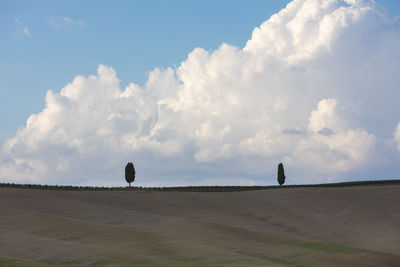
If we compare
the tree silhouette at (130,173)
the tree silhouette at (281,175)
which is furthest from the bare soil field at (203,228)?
the tree silhouette at (281,175)

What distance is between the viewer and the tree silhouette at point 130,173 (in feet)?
225

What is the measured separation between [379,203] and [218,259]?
2681 cm

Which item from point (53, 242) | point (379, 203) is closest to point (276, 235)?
point (53, 242)

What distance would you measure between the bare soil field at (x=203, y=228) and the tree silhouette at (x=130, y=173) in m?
17.5

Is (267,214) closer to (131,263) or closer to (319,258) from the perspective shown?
(319,258)

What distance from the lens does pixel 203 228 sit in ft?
98.0

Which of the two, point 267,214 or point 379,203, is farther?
point 379,203

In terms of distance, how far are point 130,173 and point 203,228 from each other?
39.9 meters

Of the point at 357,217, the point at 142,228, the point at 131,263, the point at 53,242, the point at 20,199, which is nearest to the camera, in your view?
the point at 131,263

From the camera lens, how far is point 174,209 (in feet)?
133

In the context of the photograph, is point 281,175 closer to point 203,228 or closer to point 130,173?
point 130,173

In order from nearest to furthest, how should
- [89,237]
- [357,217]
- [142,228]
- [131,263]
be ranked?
[131,263]
[89,237]
[142,228]
[357,217]

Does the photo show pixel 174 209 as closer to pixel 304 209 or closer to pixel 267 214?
pixel 267 214

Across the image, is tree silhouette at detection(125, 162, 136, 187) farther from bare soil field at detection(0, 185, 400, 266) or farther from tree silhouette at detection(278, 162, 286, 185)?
tree silhouette at detection(278, 162, 286, 185)
